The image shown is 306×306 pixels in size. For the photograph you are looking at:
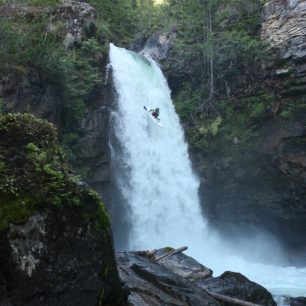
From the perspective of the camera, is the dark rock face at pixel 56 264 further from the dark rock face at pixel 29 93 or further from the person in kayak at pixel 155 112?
the person in kayak at pixel 155 112

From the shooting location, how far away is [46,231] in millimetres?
4336

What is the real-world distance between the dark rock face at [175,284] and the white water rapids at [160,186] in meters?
5.77

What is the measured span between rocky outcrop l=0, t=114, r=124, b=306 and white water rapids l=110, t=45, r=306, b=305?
40.3 feet

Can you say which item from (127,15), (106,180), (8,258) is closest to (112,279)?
(8,258)

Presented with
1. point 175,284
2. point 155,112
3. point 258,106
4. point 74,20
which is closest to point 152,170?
point 155,112

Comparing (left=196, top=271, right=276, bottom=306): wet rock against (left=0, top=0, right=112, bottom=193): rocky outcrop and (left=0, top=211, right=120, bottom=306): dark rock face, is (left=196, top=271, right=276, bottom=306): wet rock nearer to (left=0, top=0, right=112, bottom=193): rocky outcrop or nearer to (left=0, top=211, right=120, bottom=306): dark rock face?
(left=0, top=211, right=120, bottom=306): dark rock face

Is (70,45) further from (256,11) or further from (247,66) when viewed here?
(256,11)

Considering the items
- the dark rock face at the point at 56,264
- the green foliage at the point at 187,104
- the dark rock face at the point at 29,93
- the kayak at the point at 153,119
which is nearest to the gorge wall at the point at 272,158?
the green foliage at the point at 187,104

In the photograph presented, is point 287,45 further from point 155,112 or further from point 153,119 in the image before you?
point 153,119

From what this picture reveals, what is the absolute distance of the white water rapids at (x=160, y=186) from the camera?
17312 mm

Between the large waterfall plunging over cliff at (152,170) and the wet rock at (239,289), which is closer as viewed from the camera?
the wet rock at (239,289)

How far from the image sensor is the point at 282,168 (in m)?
17.8

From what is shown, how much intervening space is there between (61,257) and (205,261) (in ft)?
46.4

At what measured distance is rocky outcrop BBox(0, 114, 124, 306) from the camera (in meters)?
4.13
